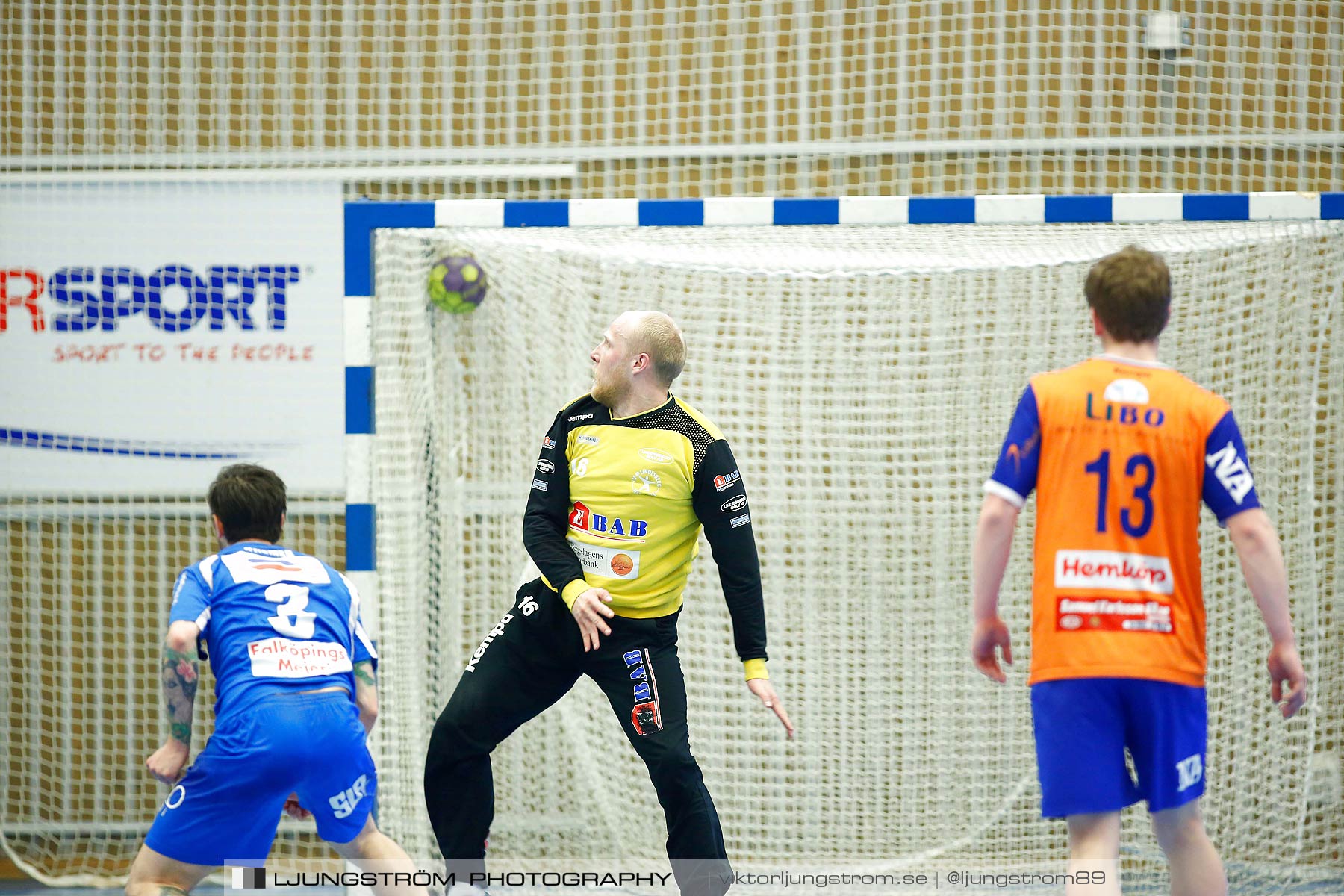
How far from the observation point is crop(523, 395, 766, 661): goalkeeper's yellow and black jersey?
348cm

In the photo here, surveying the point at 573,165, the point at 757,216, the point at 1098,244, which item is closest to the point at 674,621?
the point at 757,216

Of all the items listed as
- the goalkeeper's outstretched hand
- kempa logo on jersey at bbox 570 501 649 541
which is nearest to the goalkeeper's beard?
kempa logo on jersey at bbox 570 501 649 541

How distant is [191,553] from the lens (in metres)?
5.41

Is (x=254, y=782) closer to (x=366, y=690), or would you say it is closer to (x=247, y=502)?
(x=366, y=690)

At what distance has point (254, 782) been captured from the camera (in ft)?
9.96

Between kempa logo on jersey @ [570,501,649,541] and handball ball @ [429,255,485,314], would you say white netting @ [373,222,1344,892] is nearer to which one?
handball ball @ [429,255,485,314]

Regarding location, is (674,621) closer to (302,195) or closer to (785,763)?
(785,763)

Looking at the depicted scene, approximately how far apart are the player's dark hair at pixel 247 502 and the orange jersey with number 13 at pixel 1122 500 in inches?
74.7

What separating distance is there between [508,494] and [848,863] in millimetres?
1949

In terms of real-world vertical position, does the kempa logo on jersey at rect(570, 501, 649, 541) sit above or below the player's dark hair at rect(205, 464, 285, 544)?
below

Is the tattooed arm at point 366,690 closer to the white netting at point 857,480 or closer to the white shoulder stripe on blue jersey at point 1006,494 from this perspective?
the white netting at point 857,480

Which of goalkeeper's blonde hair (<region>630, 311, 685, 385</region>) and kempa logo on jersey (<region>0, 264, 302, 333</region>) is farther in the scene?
kempa logo on jersey (<region>0, 264, 302, 333</region>)

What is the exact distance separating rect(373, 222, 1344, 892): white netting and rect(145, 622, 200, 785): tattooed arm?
43.8 inches

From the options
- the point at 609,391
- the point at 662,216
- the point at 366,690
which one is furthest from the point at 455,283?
the point at 366,690
